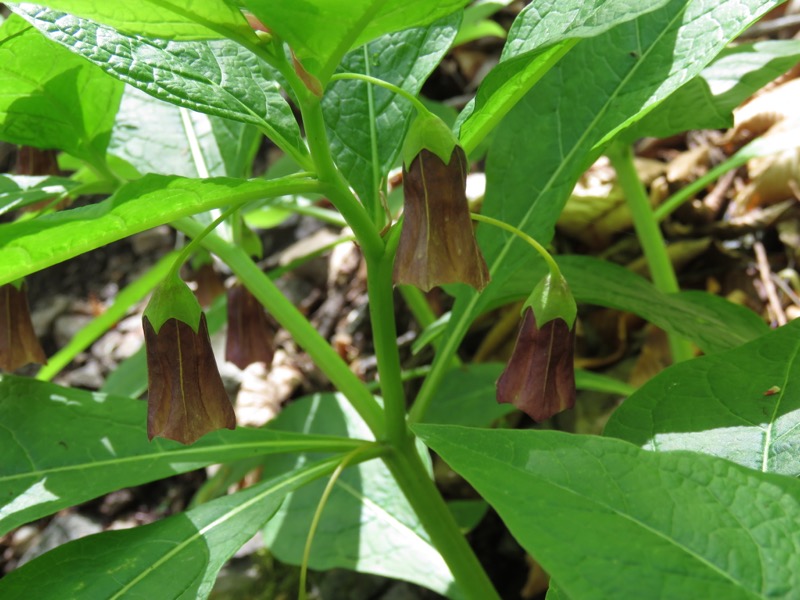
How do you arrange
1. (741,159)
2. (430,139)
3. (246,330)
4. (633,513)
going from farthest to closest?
(741,159)
(246,330)
(430,139)
(633,513)

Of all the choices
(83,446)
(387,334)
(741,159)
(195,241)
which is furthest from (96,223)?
(741,159)

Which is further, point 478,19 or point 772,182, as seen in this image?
point 772,182

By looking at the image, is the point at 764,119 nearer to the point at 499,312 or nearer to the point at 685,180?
the point at 685,180

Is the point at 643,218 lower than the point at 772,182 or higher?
higher

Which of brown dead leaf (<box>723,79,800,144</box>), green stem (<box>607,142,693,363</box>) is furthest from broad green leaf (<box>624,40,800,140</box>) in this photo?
brown dead leaf (<box>723,79,800,144</box>)

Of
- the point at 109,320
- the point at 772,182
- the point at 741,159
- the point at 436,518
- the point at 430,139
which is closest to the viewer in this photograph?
the point at 430,139

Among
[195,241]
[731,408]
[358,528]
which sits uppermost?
[195,241]

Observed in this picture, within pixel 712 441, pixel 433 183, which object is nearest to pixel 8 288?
pixel 433 183

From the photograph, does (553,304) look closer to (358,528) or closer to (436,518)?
(436,518)

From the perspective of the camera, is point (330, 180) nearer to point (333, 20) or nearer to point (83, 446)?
point (333, 20)
